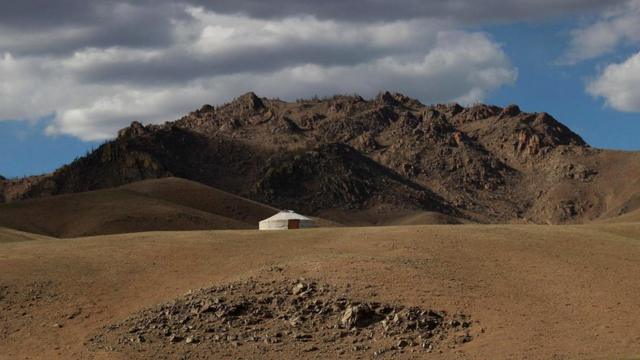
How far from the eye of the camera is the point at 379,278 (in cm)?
3316

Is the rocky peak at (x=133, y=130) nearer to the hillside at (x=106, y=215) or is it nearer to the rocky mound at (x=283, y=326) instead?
the hillside at (x=106, y=215)

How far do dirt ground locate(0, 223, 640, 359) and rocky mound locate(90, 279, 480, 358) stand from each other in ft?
1.14

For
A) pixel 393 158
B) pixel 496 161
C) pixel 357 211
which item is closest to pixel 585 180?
pixel 496 161

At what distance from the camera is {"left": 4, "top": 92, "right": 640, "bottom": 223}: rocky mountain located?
13425 cm

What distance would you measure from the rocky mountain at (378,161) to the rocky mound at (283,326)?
9658cm

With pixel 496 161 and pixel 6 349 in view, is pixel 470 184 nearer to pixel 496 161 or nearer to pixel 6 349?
pixel 496 161

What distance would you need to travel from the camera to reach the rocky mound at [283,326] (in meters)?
29.1

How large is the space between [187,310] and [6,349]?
567 cm

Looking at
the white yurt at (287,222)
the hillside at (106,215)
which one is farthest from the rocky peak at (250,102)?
the white yurt at (287,222)

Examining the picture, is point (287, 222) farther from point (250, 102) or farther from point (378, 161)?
point (250, 102)

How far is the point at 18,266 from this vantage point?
1462 inches

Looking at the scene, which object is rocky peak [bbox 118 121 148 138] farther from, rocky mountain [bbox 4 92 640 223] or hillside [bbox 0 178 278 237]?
hillside [bbox 0 178 278 237]

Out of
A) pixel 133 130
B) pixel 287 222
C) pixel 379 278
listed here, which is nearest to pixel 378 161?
pixel 133 130

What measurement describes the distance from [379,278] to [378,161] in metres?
131
